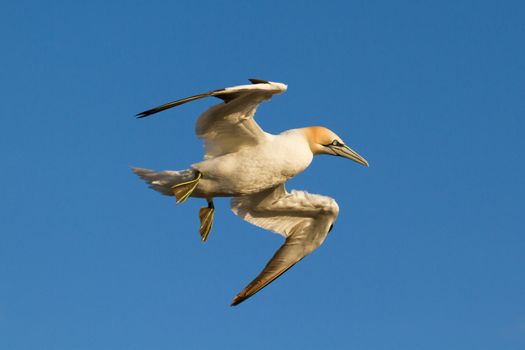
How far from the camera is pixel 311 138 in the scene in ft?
60.8

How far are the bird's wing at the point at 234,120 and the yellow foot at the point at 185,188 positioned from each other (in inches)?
18.6

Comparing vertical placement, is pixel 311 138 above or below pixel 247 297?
above

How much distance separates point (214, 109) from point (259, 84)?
3.41ft

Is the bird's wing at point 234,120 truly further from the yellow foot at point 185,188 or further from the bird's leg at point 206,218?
the bird's leg at point 206,218

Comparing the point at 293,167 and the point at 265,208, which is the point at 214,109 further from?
the point at 265,208

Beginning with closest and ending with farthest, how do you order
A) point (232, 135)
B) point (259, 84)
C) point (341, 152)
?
point (259, 84), point (232, 135), point (341, 152)

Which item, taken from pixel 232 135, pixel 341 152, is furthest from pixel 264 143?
pixel 341 152

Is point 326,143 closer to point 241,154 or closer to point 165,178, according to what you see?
point 241,154

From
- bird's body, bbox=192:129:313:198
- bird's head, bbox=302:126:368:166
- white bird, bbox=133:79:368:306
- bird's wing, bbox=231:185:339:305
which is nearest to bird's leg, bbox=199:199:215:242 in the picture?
white bird, bbox=133:79:368:306

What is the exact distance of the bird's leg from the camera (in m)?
19.4

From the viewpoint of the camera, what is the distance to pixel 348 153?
19.3m

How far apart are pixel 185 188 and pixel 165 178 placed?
19.6 inches

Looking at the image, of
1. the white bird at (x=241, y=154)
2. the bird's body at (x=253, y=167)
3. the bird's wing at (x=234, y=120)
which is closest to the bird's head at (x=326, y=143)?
the white bird at (x=241, y=154)

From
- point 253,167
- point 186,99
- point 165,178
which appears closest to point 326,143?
point 253,167
